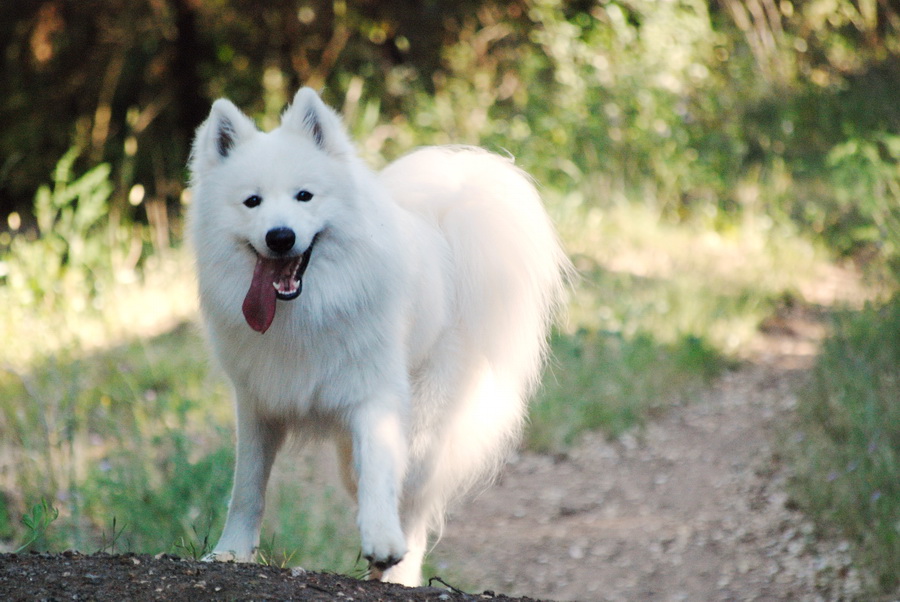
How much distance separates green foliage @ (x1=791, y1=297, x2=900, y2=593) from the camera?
340 centimetres

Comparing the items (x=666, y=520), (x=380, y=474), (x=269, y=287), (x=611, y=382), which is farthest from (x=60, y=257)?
(x=380, y=474)

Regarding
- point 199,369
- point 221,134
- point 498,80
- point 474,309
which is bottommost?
point 199,369

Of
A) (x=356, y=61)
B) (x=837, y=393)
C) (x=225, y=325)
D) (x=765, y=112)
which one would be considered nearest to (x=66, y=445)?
(x=225, y=325)

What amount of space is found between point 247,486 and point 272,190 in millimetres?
893

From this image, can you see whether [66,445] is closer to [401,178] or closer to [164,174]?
[401,178]

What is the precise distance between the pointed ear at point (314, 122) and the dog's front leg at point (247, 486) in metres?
0.79

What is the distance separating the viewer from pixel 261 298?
2574 mm

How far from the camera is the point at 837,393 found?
446 cm

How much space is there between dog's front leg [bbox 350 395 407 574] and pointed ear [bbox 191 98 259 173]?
839mm

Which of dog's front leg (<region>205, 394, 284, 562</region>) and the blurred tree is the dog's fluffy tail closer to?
dog's front leg (<region>205, 394, 284, 562</region>)

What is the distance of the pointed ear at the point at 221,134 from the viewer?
2.70 metres

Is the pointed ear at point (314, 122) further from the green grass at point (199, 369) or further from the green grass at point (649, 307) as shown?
the green grass at point (649, 307)

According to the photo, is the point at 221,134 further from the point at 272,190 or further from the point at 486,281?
the point at 486,281

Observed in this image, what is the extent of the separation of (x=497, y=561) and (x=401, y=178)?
1.80 m
